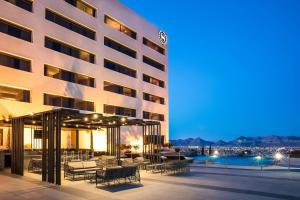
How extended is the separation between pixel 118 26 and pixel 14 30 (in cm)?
1401

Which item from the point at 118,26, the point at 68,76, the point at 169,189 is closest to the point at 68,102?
the point at 68,76

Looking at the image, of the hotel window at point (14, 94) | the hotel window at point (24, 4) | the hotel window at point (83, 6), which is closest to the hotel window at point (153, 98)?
the hotel window at point (83, 6)

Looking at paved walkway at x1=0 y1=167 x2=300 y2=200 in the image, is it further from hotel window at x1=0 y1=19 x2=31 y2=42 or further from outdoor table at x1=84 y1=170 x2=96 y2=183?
hotel window at x1=0 y1=19 x2=31 y2=42

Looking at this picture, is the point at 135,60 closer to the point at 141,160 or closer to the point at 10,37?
the point at 10,37

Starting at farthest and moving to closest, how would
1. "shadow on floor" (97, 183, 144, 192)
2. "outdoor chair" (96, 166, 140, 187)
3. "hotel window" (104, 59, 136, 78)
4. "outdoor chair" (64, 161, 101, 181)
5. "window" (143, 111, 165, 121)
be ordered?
1. "window" (143, 111, 165, 121)
2. "hotel window" (104, 59, 136, 78)
3. "outdoor chair" (64, 161, 101, 181)
4. "outdoor chair" (96, 166, 140, 187)
5. "shadow on floor" (97, 183, 144, 192)

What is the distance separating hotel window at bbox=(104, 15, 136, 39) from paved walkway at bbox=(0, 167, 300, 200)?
73.7 ft

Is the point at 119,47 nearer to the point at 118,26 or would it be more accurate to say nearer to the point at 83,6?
the point at 118,26

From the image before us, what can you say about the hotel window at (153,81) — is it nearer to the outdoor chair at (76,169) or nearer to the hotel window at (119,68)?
the hotel window at (119,68)

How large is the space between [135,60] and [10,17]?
1648cm

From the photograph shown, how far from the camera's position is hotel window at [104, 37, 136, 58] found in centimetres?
3266

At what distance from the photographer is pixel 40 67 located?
24.1 metres

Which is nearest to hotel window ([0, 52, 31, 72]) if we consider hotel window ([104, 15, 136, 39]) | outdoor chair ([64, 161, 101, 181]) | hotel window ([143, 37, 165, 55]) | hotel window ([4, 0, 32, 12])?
hotel window ([4, 0, 32, 12])

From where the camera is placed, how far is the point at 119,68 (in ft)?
111

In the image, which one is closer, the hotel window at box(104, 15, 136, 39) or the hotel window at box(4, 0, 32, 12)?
the hotel window at box(4, 0, 32, 12)
